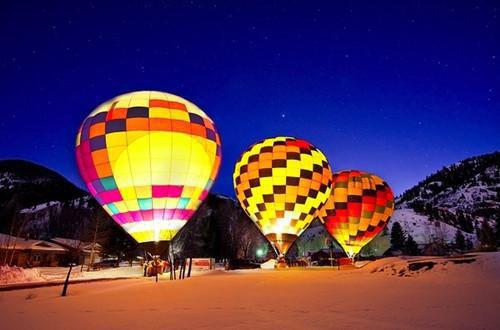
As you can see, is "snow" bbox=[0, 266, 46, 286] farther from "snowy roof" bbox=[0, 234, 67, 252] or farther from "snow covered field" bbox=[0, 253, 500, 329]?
"snowy roof" bbox=[0, 234, 67, 252]

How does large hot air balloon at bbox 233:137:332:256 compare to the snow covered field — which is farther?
large hot air balloon at bbox 233:137:332:256

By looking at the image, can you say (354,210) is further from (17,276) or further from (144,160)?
(17,276)

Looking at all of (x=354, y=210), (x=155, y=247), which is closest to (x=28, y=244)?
(x=155, y=247)

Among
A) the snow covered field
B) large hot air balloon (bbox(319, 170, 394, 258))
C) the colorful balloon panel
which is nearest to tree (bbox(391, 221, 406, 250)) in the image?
large hot air balloon (bbox(319, 170, 394, 258))

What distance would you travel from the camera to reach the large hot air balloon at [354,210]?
29188 mm

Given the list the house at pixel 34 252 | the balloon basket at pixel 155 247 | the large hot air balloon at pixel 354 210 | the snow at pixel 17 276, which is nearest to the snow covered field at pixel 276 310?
the balloon basket at pixel 155 247

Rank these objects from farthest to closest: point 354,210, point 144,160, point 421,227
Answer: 1. point 421,227
2. point 354,210
3. point 144,160

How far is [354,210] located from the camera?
29.1 m

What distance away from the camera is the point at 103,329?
573 cm

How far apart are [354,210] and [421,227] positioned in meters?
117

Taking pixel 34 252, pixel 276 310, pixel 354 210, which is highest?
pixel 354 210

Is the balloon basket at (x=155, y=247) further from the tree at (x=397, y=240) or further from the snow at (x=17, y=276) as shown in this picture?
the tree at (x=397, y=240)

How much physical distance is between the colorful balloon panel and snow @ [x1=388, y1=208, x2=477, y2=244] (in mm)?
115112

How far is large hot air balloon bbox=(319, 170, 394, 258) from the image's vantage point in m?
29.2
